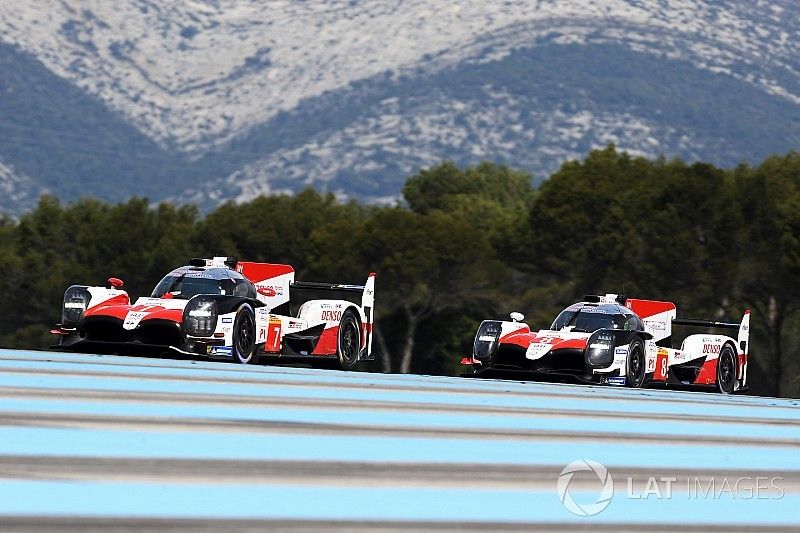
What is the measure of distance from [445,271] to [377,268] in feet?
7.87

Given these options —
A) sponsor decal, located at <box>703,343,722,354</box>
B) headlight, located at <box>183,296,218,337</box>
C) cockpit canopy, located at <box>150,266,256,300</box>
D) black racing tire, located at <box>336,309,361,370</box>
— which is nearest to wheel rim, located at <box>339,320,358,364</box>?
black racing tire, located at <box>336,309,361,370</box>

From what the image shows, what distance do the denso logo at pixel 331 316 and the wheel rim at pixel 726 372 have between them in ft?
18.5

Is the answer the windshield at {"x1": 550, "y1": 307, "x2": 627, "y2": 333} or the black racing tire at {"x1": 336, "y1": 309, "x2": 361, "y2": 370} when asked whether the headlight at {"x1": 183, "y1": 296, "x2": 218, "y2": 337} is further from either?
the windshield at {"x1": 550, "y1": 307, "x2": 627, "y2": 333}

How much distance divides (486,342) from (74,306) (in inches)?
211

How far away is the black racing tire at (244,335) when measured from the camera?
683 inches

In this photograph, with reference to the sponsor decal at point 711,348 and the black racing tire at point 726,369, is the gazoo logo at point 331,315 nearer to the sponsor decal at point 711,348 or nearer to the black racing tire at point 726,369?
the sponsor decal at point 711,348

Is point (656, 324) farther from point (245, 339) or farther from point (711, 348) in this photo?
point (245, 339)

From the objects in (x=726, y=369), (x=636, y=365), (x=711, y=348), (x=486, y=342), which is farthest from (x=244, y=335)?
(x=726, y=369)

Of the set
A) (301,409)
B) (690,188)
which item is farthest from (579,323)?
(690,188)

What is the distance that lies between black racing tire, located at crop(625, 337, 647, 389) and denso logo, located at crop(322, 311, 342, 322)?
4.00 meters

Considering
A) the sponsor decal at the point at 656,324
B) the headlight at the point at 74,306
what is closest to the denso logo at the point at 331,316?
the headlight at the point at 74,306

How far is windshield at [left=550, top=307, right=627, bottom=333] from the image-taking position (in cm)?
1994

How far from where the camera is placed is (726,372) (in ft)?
70.4

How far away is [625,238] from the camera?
49.2m
